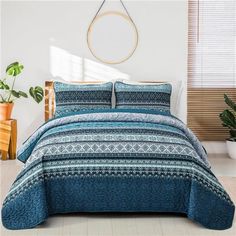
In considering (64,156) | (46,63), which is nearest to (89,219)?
(64,156)

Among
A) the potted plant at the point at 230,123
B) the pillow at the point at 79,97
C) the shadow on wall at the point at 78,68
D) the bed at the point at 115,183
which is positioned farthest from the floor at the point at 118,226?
the shadow on wall at the point at 78,68

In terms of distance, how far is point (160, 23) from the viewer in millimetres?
6172

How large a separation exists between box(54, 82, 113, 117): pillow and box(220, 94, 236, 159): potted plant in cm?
134

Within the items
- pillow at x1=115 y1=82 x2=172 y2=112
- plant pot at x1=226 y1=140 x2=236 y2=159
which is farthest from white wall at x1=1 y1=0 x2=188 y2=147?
plant pot at x1=226 y1=140 x2=236 y2=159

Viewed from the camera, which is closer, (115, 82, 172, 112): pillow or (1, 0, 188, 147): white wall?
(115, 82, 172, 112): pillow

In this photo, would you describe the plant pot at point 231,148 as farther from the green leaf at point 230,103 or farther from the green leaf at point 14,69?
the green leaf at point 14,69

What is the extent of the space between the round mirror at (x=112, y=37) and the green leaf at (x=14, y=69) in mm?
835

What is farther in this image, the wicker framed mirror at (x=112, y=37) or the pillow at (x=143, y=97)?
the wicker framed mirror at (x=112, y=37)

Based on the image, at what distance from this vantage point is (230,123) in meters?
5.96

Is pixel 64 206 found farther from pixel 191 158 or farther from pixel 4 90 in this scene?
pixel 4 90

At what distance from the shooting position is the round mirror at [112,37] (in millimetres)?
6125

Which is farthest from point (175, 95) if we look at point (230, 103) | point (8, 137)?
point (8, 137)

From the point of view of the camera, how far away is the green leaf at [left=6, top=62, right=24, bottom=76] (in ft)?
19.1

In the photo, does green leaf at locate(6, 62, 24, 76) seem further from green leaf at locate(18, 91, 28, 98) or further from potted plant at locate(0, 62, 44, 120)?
green leaf at locate(18, 91, 28, 98)
